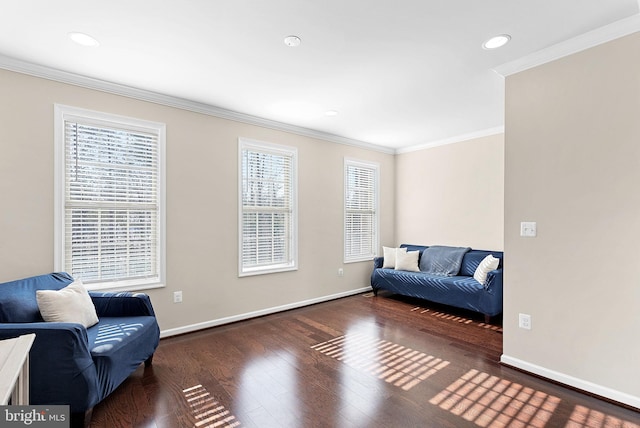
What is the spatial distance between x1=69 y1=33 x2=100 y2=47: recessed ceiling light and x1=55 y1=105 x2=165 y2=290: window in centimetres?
77

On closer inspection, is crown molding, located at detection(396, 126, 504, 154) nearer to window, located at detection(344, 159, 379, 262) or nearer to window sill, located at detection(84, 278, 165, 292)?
window, located at detection(344, 159, 379, 262)

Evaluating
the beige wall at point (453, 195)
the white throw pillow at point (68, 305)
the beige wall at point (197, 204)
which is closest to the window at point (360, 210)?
the beige wall at point (197, 204)

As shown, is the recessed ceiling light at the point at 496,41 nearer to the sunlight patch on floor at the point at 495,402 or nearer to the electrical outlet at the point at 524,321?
the electrical outlet at the point at 524,321

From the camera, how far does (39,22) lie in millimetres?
2074

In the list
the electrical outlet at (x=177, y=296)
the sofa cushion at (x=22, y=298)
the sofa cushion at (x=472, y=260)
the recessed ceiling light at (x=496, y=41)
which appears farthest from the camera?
the sofa cushion at (x=472, y=260)

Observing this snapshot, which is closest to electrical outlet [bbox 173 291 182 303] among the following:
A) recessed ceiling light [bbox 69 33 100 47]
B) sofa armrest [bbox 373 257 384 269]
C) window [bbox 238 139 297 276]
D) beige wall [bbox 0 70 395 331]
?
beige wall [bbox 0 70 395 331]

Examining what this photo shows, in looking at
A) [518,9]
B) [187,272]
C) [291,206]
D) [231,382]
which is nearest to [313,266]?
[291,206]

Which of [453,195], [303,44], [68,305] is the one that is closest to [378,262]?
[453,195]

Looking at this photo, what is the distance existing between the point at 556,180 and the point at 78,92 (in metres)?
4.17

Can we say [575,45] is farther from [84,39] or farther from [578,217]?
[84,39]

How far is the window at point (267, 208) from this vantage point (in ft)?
13.0

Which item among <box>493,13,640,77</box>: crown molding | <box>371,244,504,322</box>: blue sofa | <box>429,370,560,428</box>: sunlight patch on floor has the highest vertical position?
<box>493,13,640,77</box>: crown molding

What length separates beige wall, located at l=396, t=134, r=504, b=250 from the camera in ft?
14.8

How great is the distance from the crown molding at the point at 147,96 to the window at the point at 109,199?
250 mm
